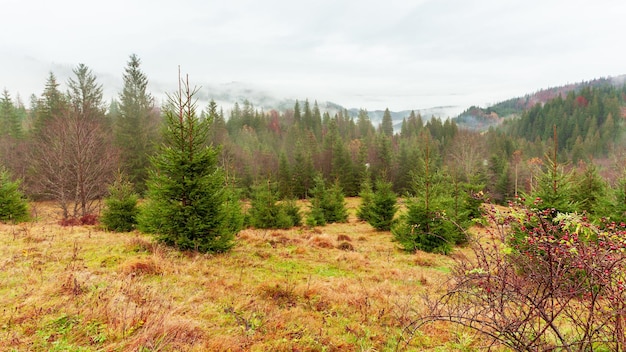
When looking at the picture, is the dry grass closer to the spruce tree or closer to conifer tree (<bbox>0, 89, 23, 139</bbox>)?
the spruce tree

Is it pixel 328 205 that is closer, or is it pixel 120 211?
pixel 120 211

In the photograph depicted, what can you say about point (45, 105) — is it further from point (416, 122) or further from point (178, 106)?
point (416, 122)

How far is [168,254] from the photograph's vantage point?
8.32 meters

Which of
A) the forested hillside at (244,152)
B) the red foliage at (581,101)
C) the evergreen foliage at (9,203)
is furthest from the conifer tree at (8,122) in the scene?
the red foliage at (581,101)

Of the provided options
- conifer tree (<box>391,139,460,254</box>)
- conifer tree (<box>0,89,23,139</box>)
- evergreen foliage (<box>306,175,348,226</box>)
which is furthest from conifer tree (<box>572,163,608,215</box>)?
conifer tree (<box>0,89,23,139</box>)

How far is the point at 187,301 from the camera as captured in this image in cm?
554

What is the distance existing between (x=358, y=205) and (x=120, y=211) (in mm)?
21292

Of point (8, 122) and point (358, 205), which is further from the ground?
point (8, 122)

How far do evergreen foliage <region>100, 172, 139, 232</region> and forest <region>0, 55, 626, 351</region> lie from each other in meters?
0.06

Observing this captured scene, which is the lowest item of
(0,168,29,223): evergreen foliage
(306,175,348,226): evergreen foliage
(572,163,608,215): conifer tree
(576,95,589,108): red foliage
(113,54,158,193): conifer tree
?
(306,175,348,226): evergreen foliage

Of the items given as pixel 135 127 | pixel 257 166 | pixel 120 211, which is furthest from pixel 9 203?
pixel 257 166

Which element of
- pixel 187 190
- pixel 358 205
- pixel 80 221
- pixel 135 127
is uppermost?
pixel 135 127

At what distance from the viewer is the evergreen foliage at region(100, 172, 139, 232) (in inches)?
590

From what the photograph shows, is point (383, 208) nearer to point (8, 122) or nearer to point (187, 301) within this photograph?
point (187, 301)
